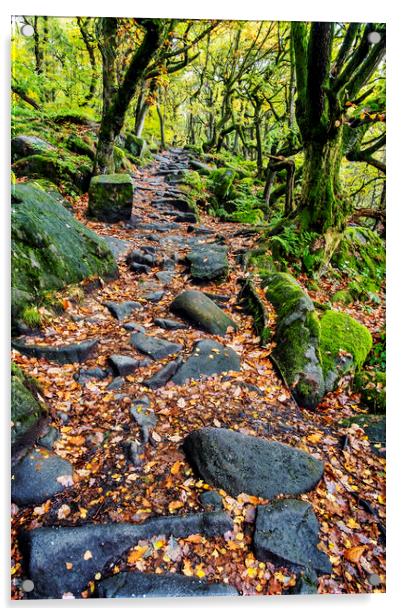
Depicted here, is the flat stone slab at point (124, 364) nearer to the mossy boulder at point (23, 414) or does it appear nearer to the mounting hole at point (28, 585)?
the mossy boulder at point (23, 414)

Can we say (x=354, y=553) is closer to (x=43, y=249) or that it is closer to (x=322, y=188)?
(x=43, y=249)

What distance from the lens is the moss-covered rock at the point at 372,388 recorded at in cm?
364

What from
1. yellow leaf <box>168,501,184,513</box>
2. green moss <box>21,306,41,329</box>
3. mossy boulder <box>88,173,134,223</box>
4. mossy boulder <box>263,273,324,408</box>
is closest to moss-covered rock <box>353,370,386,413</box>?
mossy boulder <box>263,273,324,408</box>

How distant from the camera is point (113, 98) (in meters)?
6.81

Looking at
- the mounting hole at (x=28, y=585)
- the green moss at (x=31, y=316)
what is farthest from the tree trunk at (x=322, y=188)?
the mounting hole at (x=28, y=585)

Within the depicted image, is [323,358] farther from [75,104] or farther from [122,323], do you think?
[75,104]

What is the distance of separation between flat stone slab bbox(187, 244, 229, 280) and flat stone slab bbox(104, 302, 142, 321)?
4.11 feet

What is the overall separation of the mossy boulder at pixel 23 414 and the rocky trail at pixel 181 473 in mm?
95

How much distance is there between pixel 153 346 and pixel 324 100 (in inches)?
175

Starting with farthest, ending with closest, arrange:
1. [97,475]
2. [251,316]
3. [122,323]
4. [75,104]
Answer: [75,104], [251,316], [122,323], [97,475]

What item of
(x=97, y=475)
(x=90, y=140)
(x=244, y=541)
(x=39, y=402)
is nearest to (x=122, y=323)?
(x=39, y=402)

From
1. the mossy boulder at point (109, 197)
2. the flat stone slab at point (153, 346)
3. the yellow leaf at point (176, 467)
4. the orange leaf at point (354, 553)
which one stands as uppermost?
the mossy boulder at point (109, 197)
